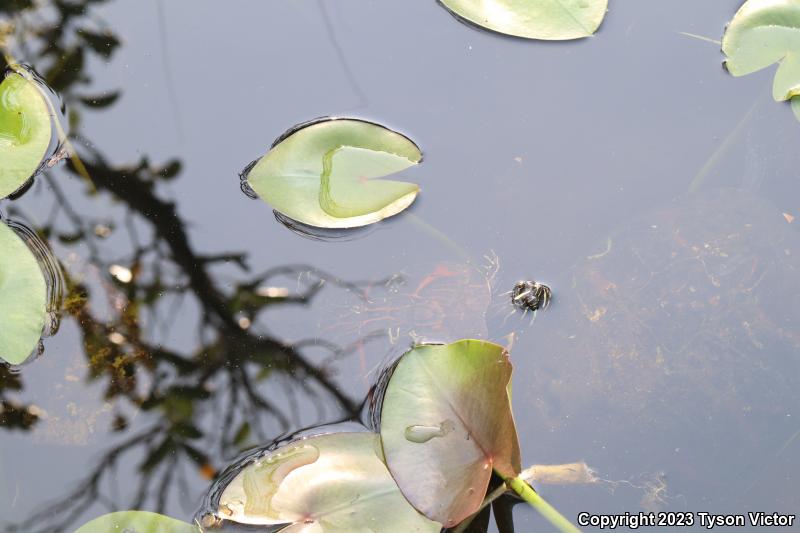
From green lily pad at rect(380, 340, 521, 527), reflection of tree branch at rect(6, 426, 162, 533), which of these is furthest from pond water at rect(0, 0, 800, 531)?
green lily pad at rect(380, 340, 521, 527)

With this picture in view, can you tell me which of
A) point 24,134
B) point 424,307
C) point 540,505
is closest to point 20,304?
point 24,134

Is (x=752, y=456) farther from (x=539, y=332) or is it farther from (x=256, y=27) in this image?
(x=256, y=27)

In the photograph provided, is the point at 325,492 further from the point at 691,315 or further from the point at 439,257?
the point at 691,315

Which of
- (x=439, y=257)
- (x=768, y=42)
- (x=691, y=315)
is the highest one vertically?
(x=768, y=42)

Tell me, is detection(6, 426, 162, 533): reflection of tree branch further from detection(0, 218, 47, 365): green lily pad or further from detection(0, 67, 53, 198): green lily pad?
detection(0, 67, 53, 198): green lily pad

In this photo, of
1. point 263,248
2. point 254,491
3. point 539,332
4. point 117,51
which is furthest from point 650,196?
point 117,51

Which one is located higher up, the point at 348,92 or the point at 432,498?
the point at 348,92
